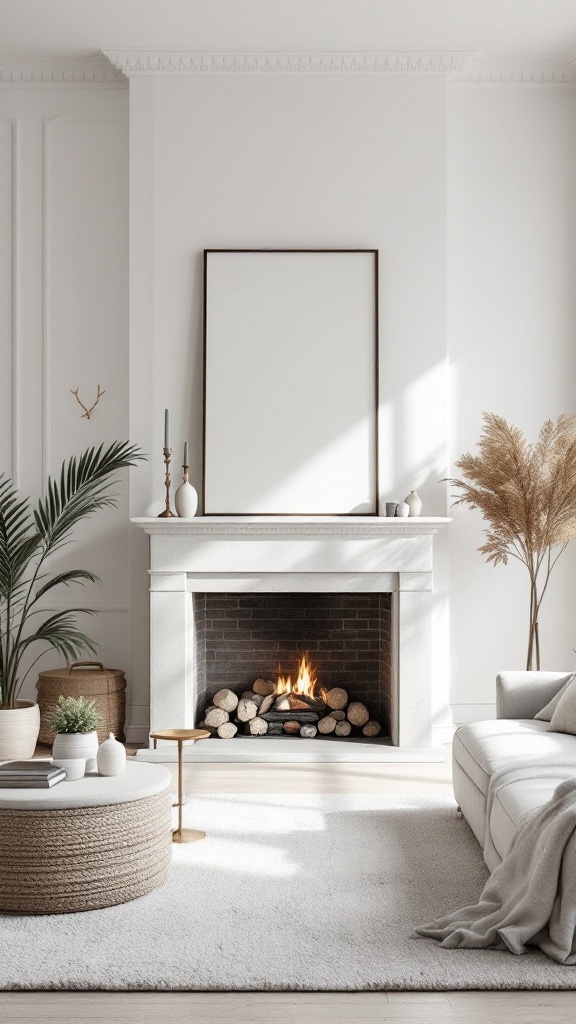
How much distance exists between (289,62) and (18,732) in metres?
3.92

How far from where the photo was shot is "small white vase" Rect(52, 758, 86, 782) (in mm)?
3209

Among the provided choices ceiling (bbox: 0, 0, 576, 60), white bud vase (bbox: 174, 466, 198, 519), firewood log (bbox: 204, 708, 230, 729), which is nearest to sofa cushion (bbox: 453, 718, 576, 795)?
firewood log (bbox: 204, 708, 230, 729)

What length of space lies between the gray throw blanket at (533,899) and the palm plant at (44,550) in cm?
288

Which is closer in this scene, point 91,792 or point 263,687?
point 91,792

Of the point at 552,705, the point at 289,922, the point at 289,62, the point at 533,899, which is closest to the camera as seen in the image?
the point at 533,899

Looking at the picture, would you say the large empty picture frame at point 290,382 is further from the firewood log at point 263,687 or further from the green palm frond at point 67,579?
the firewood log at point 263,687

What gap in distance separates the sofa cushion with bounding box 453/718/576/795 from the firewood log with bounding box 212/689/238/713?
5.74 feet

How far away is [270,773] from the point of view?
4871mm

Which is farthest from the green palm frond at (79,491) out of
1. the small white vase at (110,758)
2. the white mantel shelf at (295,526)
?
the small white vase at (110,758)

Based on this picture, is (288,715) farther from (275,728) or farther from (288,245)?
→ (288,245)

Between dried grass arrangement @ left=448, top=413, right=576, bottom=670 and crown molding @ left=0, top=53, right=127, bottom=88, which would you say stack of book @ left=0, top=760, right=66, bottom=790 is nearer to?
dried grass arrangement @ left=448, top=413, right=576, bottom=670

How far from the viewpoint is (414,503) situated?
17.4 feet

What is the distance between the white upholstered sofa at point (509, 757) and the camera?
3.06m

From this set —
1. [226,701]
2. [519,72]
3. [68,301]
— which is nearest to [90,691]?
[226,701]
